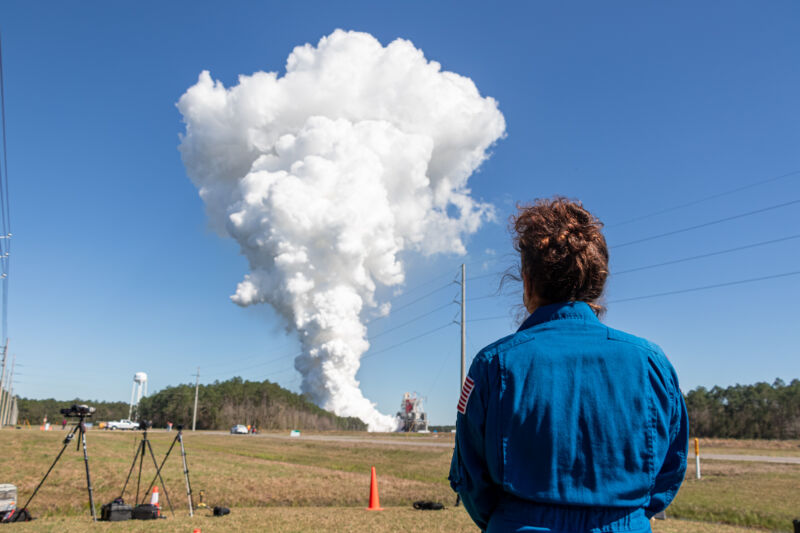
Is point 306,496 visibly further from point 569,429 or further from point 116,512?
point 569,429

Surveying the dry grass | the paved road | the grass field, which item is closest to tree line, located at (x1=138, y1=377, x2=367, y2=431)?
the paved road

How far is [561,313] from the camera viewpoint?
1.76 m

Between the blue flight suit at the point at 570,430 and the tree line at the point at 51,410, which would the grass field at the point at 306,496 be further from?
the tree line at the point at 51,410

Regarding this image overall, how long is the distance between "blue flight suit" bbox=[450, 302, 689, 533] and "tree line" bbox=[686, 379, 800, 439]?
3404 inches

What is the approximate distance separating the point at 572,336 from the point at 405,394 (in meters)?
104

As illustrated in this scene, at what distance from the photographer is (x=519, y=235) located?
2057mm

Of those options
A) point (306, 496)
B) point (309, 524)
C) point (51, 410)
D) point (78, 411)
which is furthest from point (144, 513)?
point (51, 410)

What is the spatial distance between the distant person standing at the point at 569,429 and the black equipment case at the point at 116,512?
11.1 meters

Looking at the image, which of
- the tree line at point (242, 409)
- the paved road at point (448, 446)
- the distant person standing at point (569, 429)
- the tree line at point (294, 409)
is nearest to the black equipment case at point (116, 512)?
the distant person standing at point (569, 429)

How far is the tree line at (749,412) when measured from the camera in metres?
77.4

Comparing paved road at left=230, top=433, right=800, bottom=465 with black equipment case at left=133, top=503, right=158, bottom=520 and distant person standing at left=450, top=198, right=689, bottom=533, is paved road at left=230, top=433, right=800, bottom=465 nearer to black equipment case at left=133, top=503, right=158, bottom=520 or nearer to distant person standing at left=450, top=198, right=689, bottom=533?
black equipment case at left=133, top=503, right=158, bottom=520

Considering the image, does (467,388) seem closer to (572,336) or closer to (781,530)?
(572,336)

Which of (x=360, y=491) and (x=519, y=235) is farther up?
(x=519, y=235)

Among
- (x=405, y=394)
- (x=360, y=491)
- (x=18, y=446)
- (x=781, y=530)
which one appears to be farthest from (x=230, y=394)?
(x=781, y=530)
